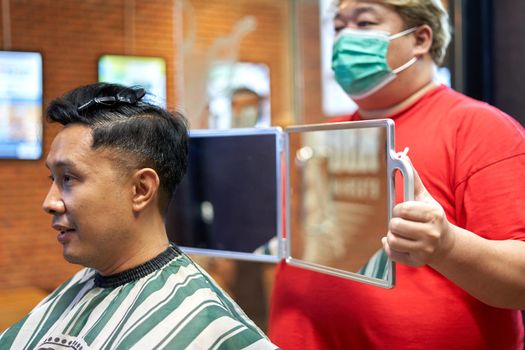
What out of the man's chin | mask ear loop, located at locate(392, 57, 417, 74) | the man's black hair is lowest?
the man's chin

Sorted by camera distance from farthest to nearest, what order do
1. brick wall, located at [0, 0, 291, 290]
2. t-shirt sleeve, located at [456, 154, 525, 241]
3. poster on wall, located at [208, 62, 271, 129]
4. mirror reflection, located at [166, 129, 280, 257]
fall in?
poster on wall, located at [208, 62, 271, 129]
brick wall, located at [0, 0, 291, 290]
mirror reflection, located at [166, 129, 280, 257]
t-shirt sleeve, located at [456, 154, 525, 241]

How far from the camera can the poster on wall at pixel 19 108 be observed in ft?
8.95

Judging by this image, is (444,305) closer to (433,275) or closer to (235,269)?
(433,275)

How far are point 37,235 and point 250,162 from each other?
1.35 m

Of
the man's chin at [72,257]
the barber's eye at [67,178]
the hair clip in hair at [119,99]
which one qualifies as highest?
the hair clip in hair at [119,99]

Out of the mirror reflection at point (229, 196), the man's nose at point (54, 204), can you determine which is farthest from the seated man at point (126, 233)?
the mirror reflection at point (229, 196)

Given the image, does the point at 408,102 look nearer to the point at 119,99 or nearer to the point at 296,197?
the point at 296,197

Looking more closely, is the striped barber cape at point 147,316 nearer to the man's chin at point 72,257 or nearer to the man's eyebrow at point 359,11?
the man's chin at point 72,257

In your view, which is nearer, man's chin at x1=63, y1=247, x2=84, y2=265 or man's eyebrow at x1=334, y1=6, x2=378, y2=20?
man's chin at x1=63, y1=247, x2=84, y2=265

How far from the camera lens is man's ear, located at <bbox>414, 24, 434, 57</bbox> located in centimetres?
175

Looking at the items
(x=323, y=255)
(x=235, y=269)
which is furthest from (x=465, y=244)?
(x=235, y=269)

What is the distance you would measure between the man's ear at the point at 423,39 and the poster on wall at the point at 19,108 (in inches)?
68.9

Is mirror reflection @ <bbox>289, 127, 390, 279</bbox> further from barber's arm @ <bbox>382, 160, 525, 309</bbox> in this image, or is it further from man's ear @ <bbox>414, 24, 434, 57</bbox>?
man's ear @ <bbox>414, 24, 434, 57</bbox>

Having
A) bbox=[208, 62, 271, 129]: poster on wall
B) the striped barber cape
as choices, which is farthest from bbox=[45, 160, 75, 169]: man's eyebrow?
bbox=[208, 62, 271, 129]: poster on wall
